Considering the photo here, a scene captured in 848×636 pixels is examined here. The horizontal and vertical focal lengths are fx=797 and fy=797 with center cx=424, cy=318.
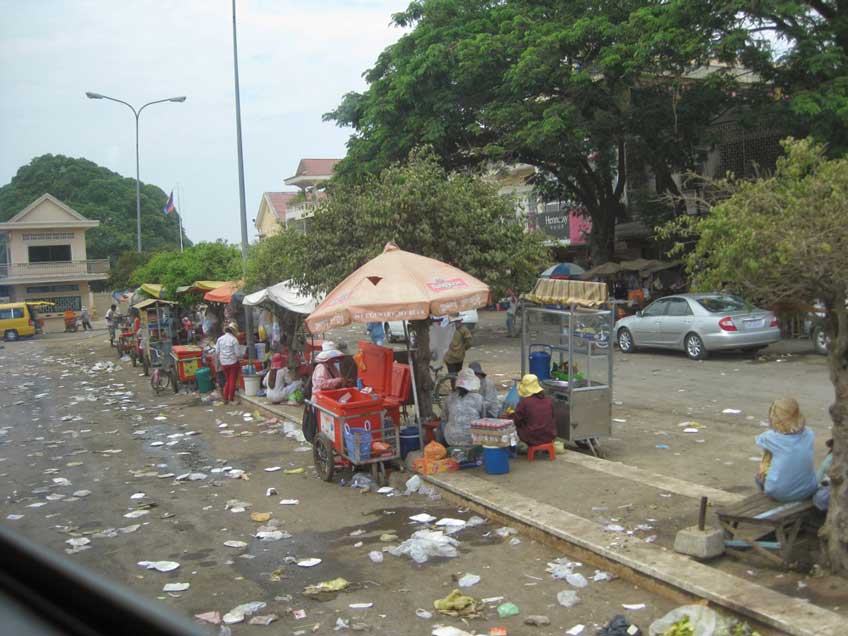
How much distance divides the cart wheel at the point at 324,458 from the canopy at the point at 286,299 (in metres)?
4.71

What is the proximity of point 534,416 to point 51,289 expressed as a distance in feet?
183

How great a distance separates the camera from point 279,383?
15422 mm

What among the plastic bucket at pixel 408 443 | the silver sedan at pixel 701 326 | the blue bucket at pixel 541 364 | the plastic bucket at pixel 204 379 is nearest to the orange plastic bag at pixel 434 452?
the plastic bucket at pixel 408 443

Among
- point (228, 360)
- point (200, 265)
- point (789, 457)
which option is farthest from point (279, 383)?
point (200, 265)

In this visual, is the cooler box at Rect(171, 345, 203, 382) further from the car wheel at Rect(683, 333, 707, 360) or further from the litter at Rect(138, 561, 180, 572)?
the litter at Rect(138, 561, 180, 572)

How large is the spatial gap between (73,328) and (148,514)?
46301 mm

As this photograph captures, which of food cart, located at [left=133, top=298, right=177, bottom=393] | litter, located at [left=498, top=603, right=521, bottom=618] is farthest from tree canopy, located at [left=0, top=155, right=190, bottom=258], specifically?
litter, located at [left=498, top=603, right=521, bottom=618]

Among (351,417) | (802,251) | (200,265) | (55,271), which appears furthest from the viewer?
(55,271)

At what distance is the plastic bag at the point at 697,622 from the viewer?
4719mm

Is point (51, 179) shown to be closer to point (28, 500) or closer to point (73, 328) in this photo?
point (73, 328)

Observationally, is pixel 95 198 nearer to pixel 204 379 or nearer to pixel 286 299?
pixel 204 379

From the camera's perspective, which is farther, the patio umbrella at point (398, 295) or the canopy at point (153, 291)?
the canopy at point (153, 291)

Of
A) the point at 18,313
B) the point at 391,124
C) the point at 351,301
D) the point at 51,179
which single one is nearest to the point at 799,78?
the point at 391,124

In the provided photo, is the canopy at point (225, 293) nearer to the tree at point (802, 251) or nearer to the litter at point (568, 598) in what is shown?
the litter at point (568, 598)
